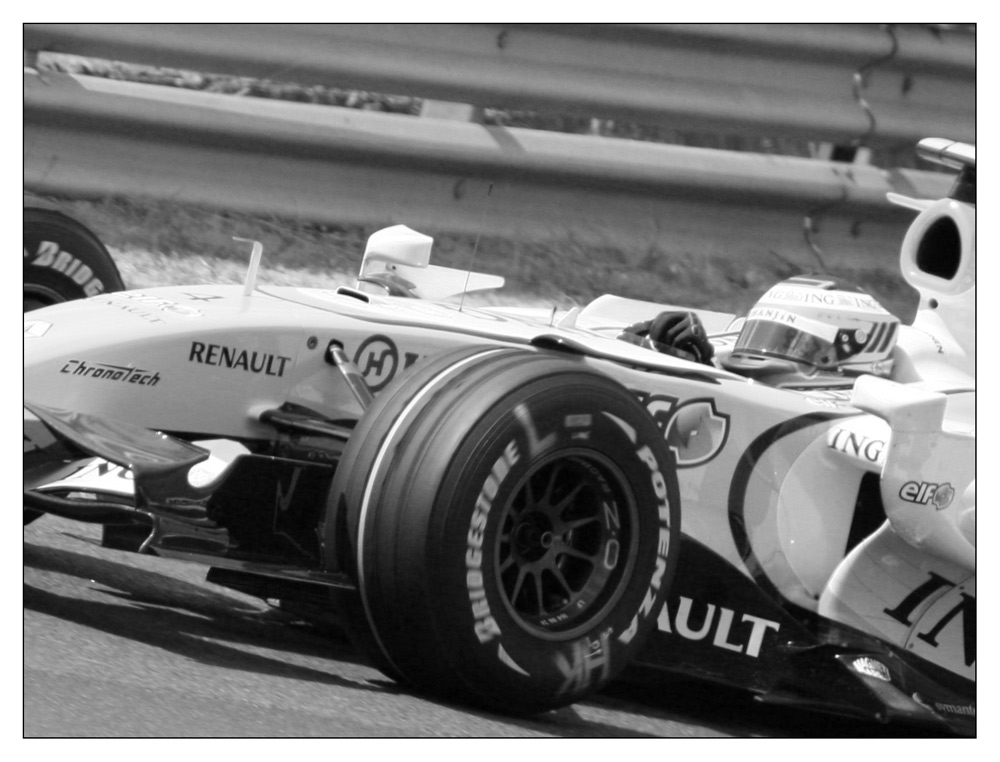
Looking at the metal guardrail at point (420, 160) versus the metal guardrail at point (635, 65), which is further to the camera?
the metal guardrail at point (635, 65)

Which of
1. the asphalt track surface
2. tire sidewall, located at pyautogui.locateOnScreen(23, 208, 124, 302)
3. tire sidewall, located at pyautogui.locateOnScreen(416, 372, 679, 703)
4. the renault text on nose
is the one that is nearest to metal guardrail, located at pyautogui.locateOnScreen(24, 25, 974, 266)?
tire sidewall, located at pyautogui.locateOnScreen(23, 208, 124, 302)

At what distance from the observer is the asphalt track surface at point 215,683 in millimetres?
2746

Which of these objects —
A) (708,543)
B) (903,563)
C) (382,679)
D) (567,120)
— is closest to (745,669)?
(708,543)

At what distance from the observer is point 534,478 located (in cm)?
332

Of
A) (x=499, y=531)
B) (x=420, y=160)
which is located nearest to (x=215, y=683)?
(x=499, y=531)

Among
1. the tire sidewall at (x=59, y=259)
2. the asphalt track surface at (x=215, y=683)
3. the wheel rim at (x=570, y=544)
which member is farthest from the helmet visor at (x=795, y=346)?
the tire sidewall at (x=59, y=259)

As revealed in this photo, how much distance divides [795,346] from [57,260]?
2.19 metres

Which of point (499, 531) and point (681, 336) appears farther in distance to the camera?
point (681, 336)

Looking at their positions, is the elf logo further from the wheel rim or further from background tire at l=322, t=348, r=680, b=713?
the wheel rim

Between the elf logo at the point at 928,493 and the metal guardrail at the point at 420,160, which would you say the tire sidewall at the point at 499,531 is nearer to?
the elf logo at the point at 928,493

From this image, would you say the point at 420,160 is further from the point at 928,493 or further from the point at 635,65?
the point at 928,493

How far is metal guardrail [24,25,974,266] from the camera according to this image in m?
5.97

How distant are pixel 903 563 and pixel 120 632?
2.07 metres

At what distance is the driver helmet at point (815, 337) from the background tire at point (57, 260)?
6.28ft
